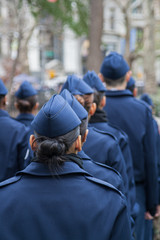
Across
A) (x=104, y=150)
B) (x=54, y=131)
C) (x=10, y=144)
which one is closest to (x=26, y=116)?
(x=10, y=144)

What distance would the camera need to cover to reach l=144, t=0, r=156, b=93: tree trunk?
18.9 metres

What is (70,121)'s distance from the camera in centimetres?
178

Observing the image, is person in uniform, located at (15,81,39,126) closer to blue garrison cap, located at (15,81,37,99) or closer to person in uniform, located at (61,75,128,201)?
blue garrison cap, located at (15,81,37,99)

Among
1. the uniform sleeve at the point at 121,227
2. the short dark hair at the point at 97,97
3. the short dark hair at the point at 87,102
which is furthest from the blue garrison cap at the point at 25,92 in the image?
the uniform sleeve at the point at 121,227

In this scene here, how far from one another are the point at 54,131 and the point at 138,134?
1.93 metres

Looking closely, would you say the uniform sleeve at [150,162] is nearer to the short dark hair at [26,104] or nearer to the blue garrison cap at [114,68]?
the blue garrison cap at [114,68]

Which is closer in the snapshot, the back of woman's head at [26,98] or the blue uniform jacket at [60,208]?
the blue uniform jacket at [60,208]

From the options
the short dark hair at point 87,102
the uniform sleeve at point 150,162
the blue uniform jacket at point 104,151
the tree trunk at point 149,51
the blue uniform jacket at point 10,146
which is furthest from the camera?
the tree trunk at point 149,51

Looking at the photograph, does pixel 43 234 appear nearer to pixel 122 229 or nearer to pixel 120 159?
pixel 122 229

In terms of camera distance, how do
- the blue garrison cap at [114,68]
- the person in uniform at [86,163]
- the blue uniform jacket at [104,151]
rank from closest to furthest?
the person in uniform at [86,163]
the blue uniform jacket at [104,151]
the blue garrison cap at [114,68]

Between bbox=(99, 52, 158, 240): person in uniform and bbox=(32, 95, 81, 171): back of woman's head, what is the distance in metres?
1.83

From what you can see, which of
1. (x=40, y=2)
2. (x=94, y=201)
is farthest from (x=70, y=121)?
(x=40, y=2)

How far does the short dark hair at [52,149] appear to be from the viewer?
1.71 meters

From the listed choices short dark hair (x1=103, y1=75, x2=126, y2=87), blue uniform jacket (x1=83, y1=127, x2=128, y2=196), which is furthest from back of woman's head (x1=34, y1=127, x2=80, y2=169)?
short dark hair (x1=103, y1=75, x2=126, y2=87)
